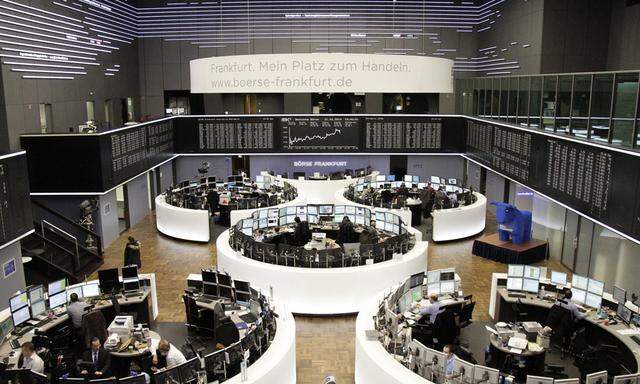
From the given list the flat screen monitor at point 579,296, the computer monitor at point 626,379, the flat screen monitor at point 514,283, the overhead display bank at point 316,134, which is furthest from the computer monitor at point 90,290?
Answer: the overhead display bank at point 316,134

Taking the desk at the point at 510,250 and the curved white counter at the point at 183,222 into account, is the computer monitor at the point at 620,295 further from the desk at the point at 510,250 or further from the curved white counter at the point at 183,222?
the curved white counter at the point at 183,222

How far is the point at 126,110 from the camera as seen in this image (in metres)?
24.1

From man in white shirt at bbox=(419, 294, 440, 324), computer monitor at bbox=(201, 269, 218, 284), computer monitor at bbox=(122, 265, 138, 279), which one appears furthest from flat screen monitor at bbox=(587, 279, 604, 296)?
computer monitor at bbox=(122, 265, 138, 279)

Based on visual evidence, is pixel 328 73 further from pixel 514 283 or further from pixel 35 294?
pixel 35 294

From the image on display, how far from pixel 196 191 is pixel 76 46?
21.1 ft

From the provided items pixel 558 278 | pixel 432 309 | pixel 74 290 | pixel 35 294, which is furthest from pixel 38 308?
pixel 558 278

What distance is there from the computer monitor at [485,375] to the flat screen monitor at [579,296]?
372 centimetres

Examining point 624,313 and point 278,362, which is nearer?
point 278,362

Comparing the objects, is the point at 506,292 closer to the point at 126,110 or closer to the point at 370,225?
the point at 370,225

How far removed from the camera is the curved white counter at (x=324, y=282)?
10961 mm

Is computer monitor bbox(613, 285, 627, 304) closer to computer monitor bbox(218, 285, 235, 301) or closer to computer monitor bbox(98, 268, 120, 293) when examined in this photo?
computer monitor bbox(218, 285, 235, 301)

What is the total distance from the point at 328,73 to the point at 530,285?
20.1ft

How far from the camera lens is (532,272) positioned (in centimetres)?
1038

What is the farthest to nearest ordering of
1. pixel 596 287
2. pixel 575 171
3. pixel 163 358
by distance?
pixel 575 171, pixel 596 287, pixel 163 358
